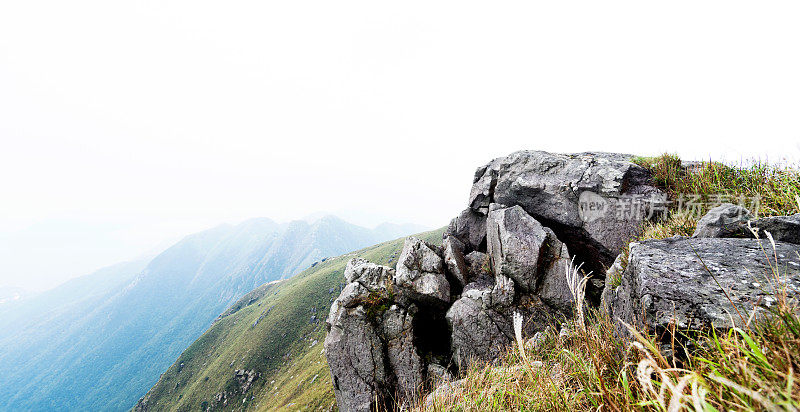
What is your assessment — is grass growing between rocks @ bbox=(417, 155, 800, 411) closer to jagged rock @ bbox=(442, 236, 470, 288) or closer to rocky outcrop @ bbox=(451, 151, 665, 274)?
rocky outcrop @ bbox=(451, 151, 665, 274)

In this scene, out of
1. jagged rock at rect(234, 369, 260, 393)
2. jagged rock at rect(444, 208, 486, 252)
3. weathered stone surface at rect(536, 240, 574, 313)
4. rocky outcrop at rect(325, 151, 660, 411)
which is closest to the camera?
weathered stone surface at rect(536, 240, 574, 313)

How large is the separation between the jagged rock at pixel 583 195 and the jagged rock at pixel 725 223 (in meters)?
5.25

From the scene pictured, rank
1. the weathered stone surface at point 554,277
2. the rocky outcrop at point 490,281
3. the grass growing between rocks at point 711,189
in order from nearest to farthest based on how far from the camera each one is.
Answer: the grass growing between rocks at point 711,189 → the weathered stone surface at point 554,277 → the rocky outcrop at point 490,281

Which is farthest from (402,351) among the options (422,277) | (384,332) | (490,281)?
(490,281)

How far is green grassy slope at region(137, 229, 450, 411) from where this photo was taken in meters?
75.2

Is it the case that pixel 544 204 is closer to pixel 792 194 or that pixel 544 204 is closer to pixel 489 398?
pixel 792 194

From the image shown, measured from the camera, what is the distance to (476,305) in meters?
13.9

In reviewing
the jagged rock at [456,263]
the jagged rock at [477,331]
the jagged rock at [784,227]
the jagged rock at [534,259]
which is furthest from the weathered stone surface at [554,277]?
the jagged rock at [784,227]

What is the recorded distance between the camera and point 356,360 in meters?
15.1

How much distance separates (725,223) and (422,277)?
12.1 metres

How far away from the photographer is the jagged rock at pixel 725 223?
6.54 metres

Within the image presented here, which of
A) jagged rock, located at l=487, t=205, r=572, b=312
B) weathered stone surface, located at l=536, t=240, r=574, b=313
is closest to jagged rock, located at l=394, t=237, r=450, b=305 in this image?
jagged rock, located at l=487, t=205, r=572, b=312

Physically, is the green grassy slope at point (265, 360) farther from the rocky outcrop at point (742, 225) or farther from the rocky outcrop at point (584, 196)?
the rocky outcrop at point (742, 225)

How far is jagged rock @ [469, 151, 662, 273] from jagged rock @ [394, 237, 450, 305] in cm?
574
